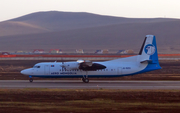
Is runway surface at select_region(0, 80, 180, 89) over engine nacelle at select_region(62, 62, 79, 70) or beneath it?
beneath

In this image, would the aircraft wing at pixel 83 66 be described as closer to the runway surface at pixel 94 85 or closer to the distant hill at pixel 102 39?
the runway surface at pixel 94 85

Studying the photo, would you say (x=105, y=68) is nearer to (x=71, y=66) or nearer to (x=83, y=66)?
(x=83, y=66)

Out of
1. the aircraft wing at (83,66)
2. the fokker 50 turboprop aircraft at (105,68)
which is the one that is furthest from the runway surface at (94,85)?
the aircraft wing at (83,66)

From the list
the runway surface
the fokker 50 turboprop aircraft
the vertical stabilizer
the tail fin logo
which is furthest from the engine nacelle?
the tail fin logo

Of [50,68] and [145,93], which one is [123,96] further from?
[50,68]

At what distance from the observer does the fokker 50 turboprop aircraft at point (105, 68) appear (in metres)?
29.3

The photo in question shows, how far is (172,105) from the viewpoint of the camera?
56.5 ft

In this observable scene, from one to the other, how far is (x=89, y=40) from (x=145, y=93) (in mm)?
141530

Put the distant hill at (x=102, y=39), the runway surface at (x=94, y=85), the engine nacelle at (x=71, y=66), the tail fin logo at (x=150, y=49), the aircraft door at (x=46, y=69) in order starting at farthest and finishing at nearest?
the distant hill at (x=102, y=39) < the tail fin logo at (x=150, y=49) < the aircraft door at (x=46, y=69) < the engine nacelle at (x=71, y=66) < the runway surface at (x=94, y=85)

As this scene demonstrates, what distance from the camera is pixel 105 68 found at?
96.6ft

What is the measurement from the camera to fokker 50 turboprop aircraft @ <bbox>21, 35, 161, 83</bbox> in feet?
96.1

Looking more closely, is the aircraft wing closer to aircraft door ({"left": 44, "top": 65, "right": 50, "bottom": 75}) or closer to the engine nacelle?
the engine nacelle

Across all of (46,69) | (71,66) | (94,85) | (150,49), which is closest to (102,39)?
(150,49)

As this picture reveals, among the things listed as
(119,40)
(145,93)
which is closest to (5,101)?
(145,93)
